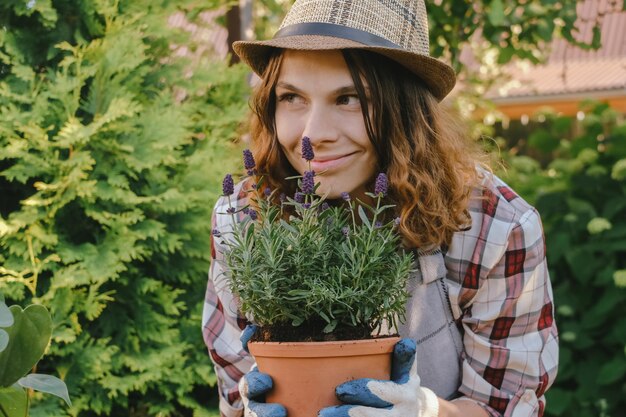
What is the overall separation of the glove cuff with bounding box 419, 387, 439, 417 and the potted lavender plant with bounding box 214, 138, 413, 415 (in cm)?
14

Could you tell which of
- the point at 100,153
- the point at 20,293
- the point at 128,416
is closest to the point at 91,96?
the point at 100,153

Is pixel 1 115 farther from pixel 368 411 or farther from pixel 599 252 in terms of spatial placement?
pixel 599 252

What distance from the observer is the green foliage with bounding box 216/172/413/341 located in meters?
1.46

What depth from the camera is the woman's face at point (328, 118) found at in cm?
178

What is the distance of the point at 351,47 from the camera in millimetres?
1693

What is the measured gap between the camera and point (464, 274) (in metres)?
1.95

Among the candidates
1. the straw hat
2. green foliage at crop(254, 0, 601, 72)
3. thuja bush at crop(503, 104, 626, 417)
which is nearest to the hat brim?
the straw hat

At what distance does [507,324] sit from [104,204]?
3.83ft

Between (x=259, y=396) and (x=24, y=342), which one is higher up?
(x=24, y=342)

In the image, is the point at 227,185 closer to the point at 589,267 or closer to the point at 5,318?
the point at 5,318

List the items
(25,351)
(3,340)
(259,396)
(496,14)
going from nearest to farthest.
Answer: (3,340) → (25,351) → (259,396) → (496,14)

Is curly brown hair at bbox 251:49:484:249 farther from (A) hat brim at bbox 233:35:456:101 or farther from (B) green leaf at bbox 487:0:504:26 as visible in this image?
(B) green leaf at bbox 487:0:504:26

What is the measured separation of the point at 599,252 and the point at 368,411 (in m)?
2.55

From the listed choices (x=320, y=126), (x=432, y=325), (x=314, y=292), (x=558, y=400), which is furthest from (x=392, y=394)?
(x=558, y=400)
